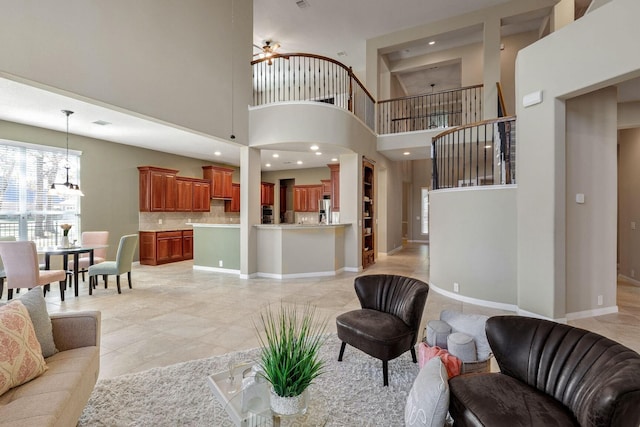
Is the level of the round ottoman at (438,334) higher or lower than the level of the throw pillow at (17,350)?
lower

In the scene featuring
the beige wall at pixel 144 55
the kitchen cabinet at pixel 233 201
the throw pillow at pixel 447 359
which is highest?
the beige wall at pixel 144 55

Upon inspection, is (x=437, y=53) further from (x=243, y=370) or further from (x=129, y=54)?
(x=243, y=370)

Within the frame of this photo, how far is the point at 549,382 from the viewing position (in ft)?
5.43

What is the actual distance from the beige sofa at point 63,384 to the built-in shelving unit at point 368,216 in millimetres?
5719

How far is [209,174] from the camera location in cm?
945

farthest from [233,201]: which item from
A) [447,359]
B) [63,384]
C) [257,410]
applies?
[257,410]

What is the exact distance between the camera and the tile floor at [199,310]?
3.03 meters

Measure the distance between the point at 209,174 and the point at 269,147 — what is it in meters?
3.97

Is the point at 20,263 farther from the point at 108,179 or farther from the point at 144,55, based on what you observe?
the point at 108,179

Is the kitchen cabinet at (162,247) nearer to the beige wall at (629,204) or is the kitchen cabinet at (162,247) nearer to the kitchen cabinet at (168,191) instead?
the kitchen cabinet at (168,191)

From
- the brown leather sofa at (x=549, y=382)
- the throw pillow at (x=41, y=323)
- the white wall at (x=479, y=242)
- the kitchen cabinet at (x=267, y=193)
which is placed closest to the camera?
the brown leather sofa at (x=549, y=382)

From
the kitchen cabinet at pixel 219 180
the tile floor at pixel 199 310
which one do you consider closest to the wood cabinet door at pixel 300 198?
the kitchen cabinet at pixel 219 180

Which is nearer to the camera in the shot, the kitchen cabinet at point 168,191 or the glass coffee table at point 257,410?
the glass coffee table at point 257,410

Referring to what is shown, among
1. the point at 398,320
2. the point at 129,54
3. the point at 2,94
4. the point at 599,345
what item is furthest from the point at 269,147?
the point at 599,345
